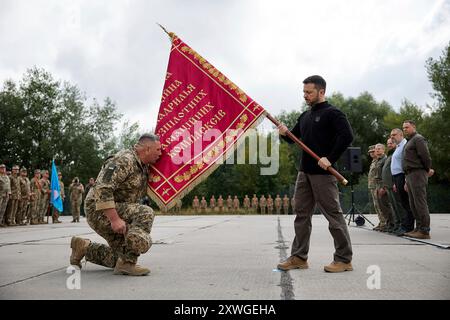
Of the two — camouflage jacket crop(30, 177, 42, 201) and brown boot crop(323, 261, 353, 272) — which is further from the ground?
camouflage jacket crop(30, 177, 42, 201)

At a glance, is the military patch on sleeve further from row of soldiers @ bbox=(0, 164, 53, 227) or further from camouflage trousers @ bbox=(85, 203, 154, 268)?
row of soldiers @ bbox=(0, 164, 53, 227)

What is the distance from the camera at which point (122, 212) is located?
157 inches

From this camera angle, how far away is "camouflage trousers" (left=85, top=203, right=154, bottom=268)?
12.5 feet

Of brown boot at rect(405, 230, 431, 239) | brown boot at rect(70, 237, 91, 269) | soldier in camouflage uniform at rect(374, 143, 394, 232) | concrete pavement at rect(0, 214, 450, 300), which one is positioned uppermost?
soldier in camouflage uniform at rect(374, 143, 394, 232)

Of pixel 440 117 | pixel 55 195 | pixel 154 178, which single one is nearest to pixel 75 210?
pixel 55 195

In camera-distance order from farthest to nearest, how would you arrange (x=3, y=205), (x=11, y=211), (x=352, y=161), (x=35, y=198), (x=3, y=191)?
(x=35, y=198)
(x=11, y=211)
(x=3, y=205)
(x=3, y=191)
(x=352, y=161)

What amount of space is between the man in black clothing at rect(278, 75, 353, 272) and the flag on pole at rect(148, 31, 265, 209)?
24.0 inches

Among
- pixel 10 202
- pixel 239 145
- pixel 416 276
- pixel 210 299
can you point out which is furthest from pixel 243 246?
pixel 10 202

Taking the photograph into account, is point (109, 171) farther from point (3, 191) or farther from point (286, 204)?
point (286, 204)

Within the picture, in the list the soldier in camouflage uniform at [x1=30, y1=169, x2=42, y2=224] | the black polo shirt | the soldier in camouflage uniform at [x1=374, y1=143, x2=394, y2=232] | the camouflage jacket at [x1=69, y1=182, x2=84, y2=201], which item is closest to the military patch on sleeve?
the black polo shirt

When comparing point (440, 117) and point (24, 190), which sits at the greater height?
point (440, 117)

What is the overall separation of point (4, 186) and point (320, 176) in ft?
39.6

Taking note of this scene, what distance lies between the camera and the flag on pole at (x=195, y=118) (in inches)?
179

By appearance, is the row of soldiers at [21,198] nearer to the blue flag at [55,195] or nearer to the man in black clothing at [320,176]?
the blue flag at [55,195]
